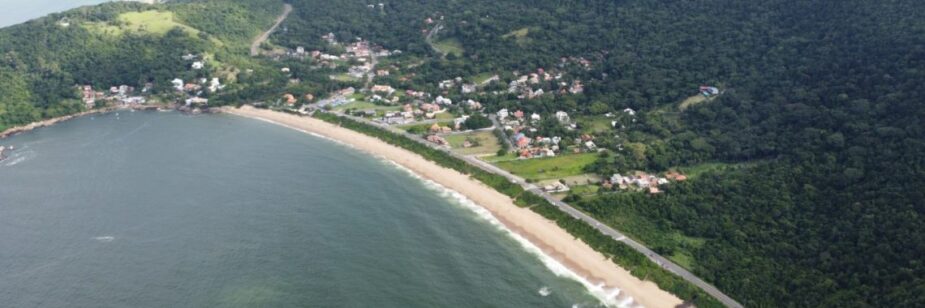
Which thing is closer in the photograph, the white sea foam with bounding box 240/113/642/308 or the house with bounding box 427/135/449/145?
the white sea foam with bounding box 240/113/642/308

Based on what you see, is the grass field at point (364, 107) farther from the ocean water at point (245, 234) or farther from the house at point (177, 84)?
the house at point (177, 84)

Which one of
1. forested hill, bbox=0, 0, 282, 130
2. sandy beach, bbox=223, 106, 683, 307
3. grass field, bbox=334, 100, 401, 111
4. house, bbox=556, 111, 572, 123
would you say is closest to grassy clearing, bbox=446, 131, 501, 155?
sandy beach, bbox=223, 106, 683, 307

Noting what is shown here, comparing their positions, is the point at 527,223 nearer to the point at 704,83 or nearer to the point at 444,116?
the point at 444,116

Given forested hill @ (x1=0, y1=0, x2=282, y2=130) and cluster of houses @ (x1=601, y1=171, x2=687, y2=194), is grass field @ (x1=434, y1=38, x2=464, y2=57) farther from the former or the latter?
cluster of houses @ (x1=601, y1=171, x2=687, y2=194)

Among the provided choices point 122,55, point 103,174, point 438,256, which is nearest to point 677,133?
point 438,256

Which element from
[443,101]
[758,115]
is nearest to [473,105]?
[443,101]

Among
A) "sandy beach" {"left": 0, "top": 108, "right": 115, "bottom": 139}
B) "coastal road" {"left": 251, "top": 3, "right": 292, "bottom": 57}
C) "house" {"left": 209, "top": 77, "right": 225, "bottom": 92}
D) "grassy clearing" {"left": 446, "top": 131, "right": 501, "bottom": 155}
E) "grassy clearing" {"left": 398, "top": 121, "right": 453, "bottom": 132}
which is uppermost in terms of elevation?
"coastal road" {"left": 251, "top": 3, "right": 292, "bottom": 57}

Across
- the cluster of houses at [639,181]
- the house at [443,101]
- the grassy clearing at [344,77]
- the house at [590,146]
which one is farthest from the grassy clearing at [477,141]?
the grassy clearing at [344,77]

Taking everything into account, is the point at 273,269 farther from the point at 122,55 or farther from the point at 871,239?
the point at 122,55
